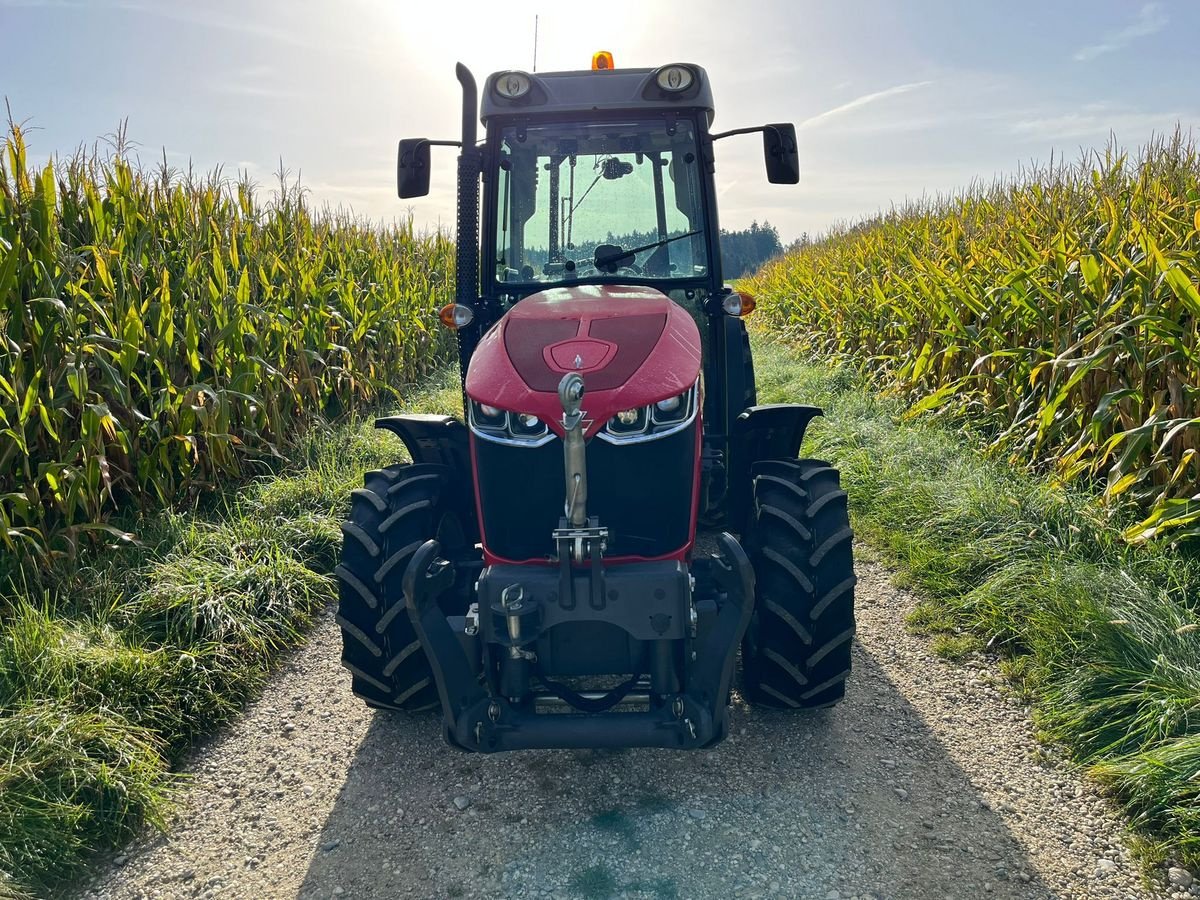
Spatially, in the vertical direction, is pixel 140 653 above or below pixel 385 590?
below

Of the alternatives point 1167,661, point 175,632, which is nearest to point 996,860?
point 1167,661

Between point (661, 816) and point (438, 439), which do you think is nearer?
point (661, 816)

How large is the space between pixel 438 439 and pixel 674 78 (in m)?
1.67

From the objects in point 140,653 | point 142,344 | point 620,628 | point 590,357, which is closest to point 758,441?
point 590,357

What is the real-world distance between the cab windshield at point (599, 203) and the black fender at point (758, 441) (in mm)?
651

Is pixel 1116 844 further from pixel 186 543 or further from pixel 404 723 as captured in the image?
pixel 186 543

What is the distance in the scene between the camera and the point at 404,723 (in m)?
3.10

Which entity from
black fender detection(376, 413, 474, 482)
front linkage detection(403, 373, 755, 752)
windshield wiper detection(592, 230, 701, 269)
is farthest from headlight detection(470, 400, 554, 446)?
windshield wiper detection(592, 230, 701, 269)

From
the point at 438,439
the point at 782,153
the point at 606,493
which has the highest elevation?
the point at 782,153

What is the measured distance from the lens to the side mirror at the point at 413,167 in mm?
3205

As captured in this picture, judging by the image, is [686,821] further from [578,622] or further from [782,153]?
[782,153]

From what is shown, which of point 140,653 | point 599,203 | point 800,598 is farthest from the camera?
point 599,203

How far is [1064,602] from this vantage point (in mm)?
3318

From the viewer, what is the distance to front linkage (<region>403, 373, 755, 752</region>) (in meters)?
2.32
